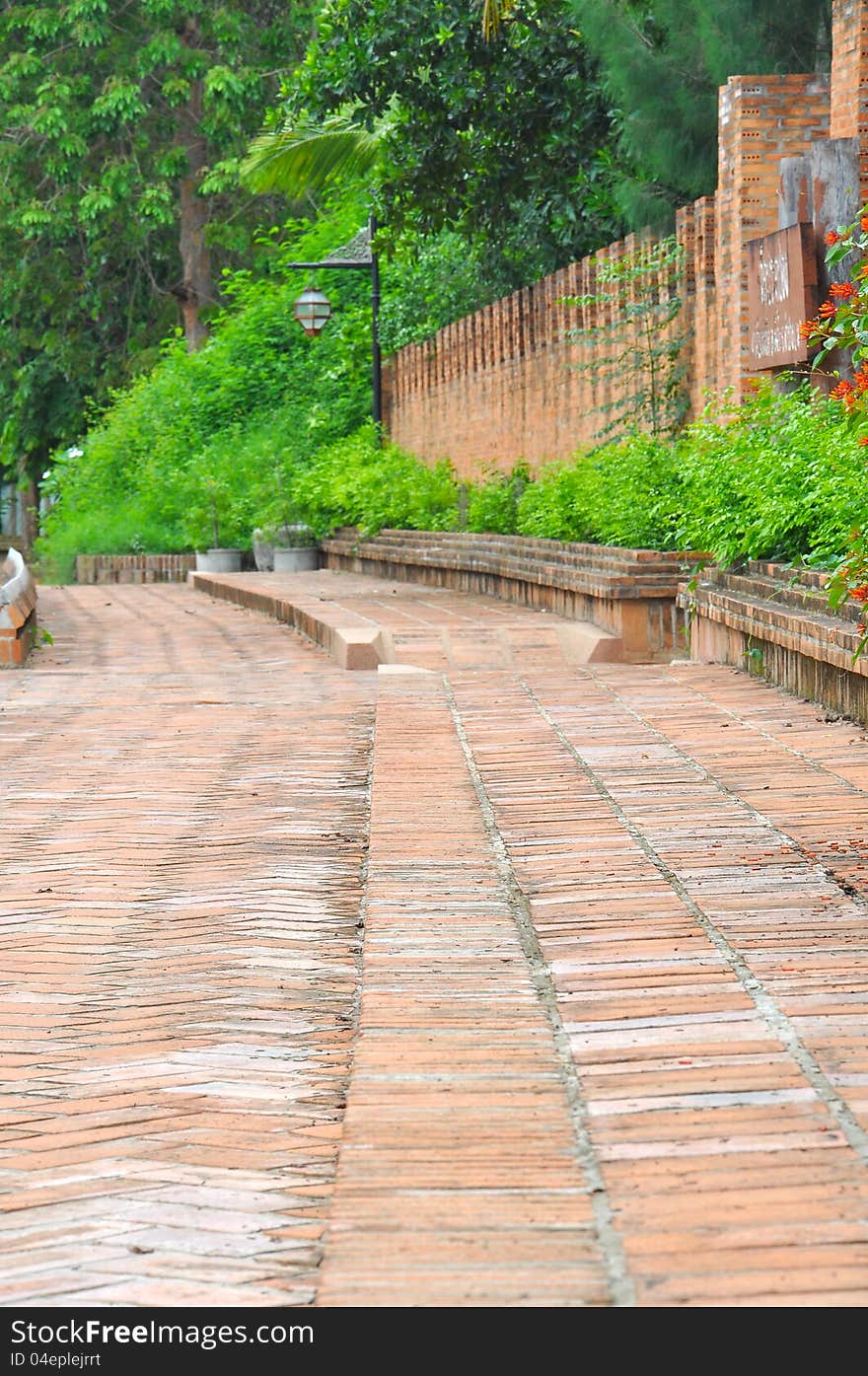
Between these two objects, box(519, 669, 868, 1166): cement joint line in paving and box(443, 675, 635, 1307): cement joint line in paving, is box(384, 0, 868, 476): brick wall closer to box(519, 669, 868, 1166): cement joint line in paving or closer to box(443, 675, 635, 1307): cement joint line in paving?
box(519, 669, 868, 1166): cement joint line in paving

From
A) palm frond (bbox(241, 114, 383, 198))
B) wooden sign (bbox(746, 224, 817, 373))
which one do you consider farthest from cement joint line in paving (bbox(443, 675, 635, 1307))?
palm frond (bbox(241, 114, 383, 198))

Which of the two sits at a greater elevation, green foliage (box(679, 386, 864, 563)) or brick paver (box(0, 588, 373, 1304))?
green foliage (box(679, 386, 864, 563))

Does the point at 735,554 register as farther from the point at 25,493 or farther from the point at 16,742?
the point at 25,493

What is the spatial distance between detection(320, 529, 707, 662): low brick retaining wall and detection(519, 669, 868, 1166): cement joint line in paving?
3801 mm

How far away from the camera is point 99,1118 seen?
3172 millimetres

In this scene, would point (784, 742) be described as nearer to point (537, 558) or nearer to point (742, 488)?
point (742, 488)

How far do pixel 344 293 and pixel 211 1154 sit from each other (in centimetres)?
2486

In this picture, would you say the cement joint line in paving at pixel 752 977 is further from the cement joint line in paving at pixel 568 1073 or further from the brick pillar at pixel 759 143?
the brick pillar at pixel 759 143

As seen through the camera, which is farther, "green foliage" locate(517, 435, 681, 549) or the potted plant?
the potted plant

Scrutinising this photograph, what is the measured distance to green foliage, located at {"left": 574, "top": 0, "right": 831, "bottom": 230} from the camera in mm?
12945

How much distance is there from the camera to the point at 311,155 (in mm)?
23469

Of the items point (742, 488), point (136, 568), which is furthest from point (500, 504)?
point (136, 568)

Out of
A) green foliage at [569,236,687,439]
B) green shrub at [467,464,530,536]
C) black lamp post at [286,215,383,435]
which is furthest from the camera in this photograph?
black lamp post at [286,215,383,435]
